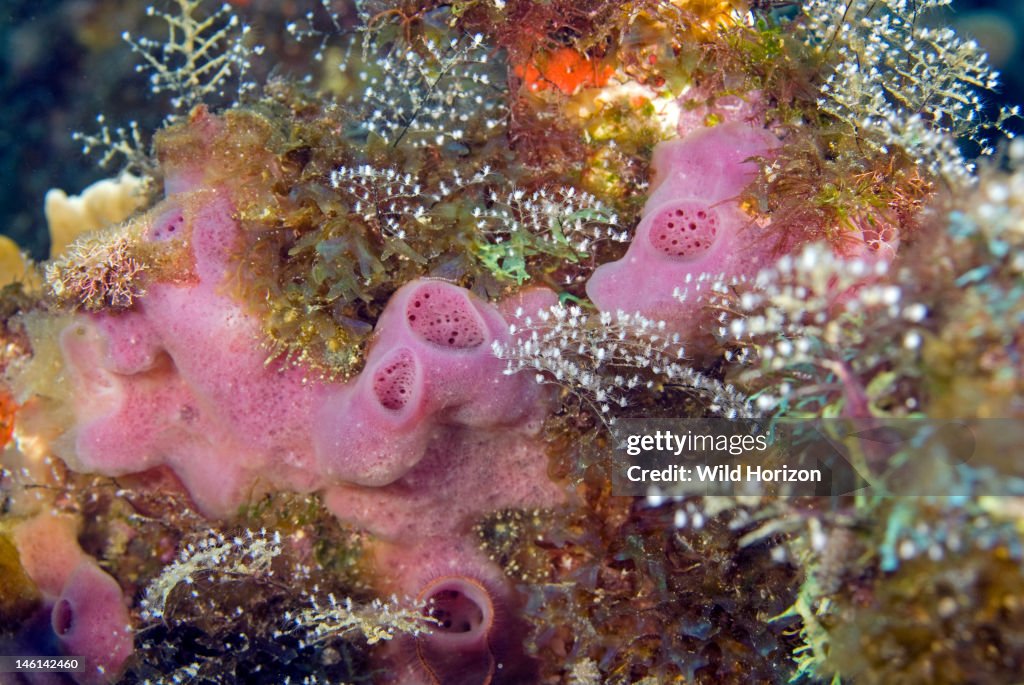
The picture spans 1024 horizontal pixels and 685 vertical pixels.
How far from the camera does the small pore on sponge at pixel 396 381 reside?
9.53ft

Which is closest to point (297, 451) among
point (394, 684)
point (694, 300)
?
point (394, 684)

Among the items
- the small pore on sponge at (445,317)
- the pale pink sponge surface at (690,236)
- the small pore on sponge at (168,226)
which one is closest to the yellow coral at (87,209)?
the small pore on sponge at (168,226)

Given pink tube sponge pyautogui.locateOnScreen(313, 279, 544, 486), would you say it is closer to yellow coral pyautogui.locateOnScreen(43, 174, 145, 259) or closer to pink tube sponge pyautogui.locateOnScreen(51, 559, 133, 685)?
pink tube sponge pyautogui.locateOnScreen(51, 559, 133, 685)

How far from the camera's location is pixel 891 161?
2947mm

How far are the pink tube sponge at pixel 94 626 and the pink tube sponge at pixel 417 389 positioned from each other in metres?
1.56

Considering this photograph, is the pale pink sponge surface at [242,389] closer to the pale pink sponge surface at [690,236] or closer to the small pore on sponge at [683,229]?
the pale pink sponge surface at [690,236]

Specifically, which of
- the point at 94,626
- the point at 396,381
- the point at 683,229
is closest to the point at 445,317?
the point at 396,381

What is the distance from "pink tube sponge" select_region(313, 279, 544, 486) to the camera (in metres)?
2.91

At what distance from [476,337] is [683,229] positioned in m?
1.11

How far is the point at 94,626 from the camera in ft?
11.3

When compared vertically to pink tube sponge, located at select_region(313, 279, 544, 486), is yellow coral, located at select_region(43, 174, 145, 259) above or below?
above

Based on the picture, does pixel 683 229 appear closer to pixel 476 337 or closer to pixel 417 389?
pixel 476 337

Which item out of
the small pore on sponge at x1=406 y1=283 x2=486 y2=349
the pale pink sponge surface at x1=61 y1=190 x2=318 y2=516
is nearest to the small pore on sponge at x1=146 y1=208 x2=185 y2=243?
the pale pink sponge surface at x1=61 y1=190 x2=318 y2=516

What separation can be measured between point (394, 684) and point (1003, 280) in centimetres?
325
